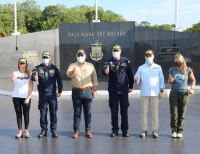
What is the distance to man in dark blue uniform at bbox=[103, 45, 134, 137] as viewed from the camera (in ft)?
27.5

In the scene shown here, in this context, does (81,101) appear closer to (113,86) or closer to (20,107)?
(113,86)

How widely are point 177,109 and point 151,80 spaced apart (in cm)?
72

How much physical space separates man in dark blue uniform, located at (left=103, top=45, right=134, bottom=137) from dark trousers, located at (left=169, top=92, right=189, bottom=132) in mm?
833

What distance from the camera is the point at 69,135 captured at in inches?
340

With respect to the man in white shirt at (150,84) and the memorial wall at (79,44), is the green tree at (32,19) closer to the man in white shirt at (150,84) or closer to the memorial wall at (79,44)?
the memorial wall at (79,44)

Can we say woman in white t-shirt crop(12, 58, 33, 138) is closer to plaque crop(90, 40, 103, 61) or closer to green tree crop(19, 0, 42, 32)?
plaque crop(90, 40, 103, 61)

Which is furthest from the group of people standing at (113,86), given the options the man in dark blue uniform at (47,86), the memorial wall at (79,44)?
the memorial wall at (79,44)

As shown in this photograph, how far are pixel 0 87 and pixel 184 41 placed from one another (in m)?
9.68

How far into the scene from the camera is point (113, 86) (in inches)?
332

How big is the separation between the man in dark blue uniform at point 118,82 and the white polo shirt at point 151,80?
24 cm

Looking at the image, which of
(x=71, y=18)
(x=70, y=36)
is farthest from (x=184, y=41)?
(x=71, y=18)

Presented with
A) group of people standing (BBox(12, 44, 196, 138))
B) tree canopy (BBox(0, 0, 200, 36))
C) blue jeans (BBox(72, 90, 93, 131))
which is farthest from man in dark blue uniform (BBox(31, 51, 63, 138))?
tree canopy (BBox(0, 0, 200, 36))

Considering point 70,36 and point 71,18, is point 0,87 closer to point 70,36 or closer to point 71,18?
point 70,36

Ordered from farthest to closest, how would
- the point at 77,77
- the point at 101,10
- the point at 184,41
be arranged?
the point at 101,10, the point at 184,41, the point at 77,77
